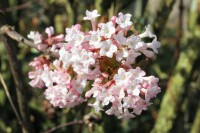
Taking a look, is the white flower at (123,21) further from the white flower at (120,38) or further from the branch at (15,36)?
the branch at (15,36)

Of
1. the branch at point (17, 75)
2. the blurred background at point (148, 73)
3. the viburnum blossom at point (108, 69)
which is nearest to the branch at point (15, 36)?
the branch at point (17, 75)

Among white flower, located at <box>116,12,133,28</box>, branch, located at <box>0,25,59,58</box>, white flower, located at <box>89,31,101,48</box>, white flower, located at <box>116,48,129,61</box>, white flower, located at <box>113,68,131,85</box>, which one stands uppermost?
branch, located at <box>0,25,59,58</box>

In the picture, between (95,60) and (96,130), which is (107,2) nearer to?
(96,130)

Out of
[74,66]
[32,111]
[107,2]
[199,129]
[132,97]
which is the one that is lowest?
[132,97]

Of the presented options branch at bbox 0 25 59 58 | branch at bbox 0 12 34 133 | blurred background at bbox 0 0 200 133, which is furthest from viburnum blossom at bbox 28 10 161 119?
blurred background at bbox 0 0 200 133

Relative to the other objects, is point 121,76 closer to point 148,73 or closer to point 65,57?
point 65,57

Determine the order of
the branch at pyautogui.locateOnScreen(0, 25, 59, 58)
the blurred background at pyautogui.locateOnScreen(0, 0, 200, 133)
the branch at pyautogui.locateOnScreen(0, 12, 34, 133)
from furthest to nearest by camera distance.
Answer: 1. the blurred background at pyautogui.locateOnScreen(0, 0, 200, 133)
2. the branch at pyautogui.locateOnScreen(0, 12, 34, 133)
3. the branch at pyautogui.locateOnScreen(0, 25, 59, 58)

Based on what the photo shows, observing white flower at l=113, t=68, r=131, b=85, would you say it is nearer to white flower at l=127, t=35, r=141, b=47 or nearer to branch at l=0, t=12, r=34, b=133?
white flower at l=127, t=35, r=141, b=47

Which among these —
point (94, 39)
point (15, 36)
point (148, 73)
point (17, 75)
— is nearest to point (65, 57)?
point (94, 39)

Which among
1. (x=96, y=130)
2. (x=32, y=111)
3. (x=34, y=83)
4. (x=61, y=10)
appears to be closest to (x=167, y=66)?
(x=61, y=10)
